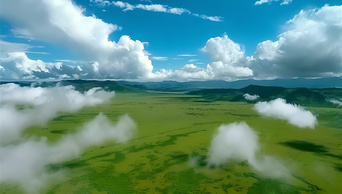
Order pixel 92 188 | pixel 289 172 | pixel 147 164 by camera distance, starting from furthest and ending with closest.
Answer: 1. pixel 147 164
2. pixel 289 172
3. pixel 92 188

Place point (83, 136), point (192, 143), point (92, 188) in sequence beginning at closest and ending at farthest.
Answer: point (92, 188), point (192, 143), point (83, 136)

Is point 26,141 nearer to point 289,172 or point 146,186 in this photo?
point 146,186

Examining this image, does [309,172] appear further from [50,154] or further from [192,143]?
[50,154]

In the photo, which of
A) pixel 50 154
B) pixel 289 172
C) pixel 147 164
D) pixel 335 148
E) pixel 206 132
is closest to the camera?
pixel 289 172

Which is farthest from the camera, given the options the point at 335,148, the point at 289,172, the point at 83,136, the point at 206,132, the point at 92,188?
the point at 206,132

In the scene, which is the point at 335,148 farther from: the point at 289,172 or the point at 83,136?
the point at 83,136

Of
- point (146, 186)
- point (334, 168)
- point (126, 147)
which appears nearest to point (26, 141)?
point (126, 147)

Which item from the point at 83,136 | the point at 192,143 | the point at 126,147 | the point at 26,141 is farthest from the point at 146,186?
the point at 26,141

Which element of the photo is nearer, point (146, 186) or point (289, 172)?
point (146, 186)

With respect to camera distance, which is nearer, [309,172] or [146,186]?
[146,186]
